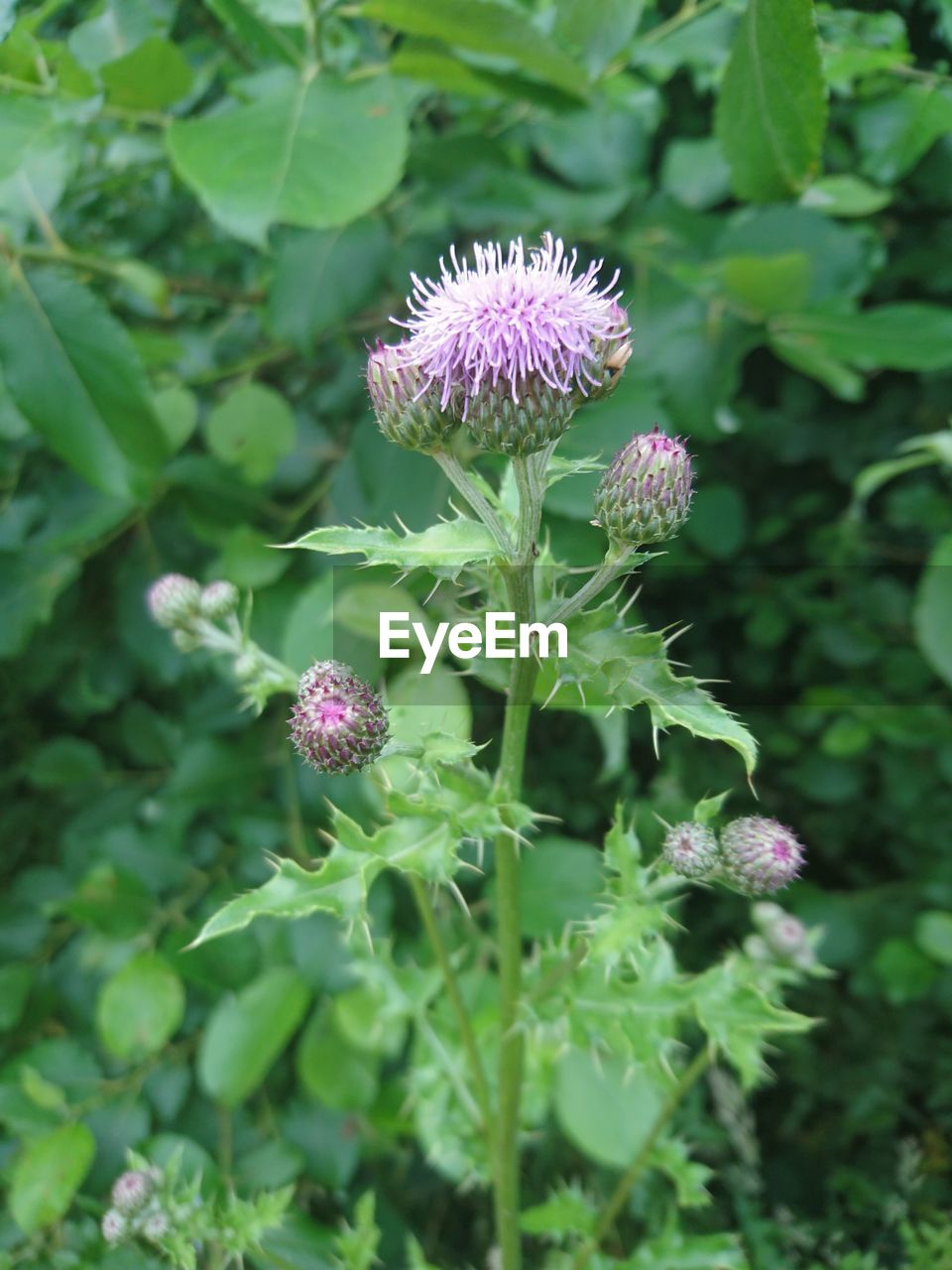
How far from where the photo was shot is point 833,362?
2184 millimetres

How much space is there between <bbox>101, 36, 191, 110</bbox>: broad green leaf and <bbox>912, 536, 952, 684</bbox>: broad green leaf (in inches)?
67.7

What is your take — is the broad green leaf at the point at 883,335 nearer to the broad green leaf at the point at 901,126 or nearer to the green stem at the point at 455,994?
the broad green leaf at the point at 901,126

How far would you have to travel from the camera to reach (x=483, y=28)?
1.59 meters

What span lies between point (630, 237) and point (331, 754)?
1564mm

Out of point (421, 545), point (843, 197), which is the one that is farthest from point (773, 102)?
point (421, 545)

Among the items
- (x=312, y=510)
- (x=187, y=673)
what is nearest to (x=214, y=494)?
(x=312, y=510)

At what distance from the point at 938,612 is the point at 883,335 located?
1.90 feet

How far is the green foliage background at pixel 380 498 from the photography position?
1.75 metres

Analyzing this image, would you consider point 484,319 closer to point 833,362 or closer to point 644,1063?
point 644,1063

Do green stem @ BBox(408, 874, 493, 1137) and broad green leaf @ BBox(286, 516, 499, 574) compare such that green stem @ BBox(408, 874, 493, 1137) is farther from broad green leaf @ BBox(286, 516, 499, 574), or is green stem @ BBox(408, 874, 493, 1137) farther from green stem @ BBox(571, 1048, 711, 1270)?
Result: broad green leaf @ BBox(286, 516, 499, 574)

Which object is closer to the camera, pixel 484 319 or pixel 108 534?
pixel 484 319

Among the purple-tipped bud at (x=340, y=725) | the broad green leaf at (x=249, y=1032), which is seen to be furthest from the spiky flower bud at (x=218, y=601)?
the broad green leaf at (x=249, y=1032)

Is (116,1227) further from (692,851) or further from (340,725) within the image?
(692,851)

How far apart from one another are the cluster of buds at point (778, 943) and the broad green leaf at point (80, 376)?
136 cm
